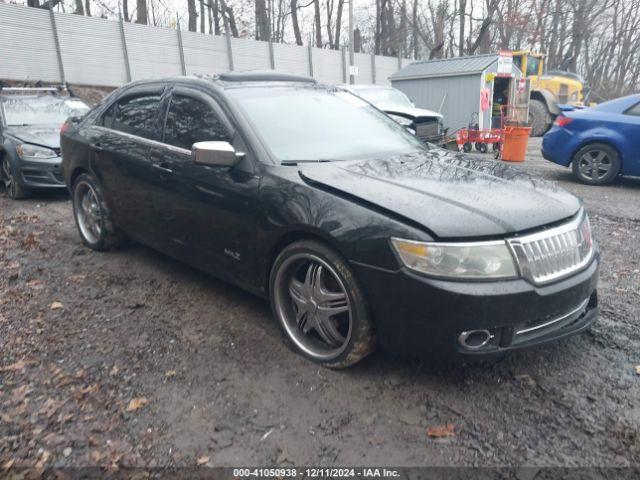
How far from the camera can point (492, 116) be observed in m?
17.3

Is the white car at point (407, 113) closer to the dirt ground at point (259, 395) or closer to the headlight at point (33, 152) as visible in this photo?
the headlight at point (33, 152)

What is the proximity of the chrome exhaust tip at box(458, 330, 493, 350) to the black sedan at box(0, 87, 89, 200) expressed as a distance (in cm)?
682

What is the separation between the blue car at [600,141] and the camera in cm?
801

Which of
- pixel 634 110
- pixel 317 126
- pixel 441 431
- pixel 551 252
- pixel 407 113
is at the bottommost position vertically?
pixel 441 431

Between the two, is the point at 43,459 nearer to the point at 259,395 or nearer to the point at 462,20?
the point at 259,395

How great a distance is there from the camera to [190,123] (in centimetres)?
379

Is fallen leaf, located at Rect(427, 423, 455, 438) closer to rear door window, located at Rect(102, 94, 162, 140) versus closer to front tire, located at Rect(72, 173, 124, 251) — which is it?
rear door window, located at Rect(102, 94, 162, 140)

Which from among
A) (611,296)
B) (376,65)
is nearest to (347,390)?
(611,296)

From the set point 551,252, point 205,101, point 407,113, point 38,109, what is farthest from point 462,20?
point 551,252

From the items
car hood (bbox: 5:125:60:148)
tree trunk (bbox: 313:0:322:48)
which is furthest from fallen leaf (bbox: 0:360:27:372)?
tree trunk (bbox: 313:0:322:48)

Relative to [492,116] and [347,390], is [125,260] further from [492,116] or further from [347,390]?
[492,116]

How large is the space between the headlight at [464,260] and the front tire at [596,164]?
7.03 metres

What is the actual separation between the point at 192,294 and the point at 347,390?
70.5 inches

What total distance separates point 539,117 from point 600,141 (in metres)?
11.3
